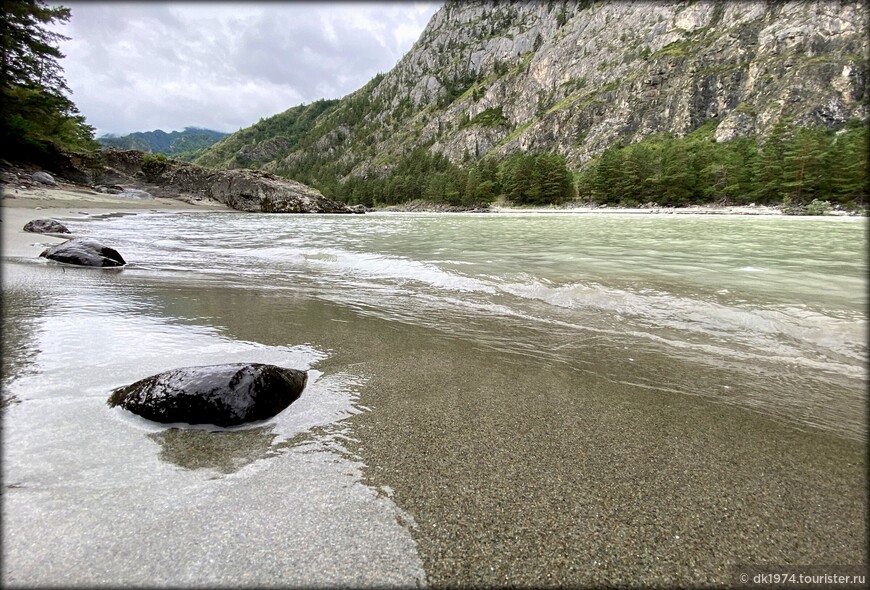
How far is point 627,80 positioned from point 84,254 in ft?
497

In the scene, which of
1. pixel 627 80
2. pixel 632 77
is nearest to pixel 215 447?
pixel 627 80

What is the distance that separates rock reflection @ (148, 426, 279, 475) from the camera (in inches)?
89.6

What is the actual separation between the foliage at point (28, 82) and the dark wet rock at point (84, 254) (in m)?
26.2

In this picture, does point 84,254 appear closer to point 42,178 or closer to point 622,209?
point 42,178

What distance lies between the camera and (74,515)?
1754 mm

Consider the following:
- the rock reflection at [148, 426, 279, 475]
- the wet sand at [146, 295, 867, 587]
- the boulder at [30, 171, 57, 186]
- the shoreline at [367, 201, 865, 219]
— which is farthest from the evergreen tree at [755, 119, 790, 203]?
the boulder at [30, 171, 57, 186]

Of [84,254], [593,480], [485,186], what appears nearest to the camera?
[593,480]

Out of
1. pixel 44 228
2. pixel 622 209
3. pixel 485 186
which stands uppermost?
pixel 485 186

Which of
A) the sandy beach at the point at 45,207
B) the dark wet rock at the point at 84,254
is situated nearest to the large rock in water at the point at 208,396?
the dark wet rock at the point at 84,254

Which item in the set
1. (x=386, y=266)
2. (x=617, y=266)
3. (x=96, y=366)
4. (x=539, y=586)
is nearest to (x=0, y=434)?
(x=96, y=366)

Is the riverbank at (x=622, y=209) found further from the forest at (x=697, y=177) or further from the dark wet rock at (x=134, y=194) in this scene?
the dark wet rock at (x=134, y=194)

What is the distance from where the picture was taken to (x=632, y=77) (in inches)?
4855

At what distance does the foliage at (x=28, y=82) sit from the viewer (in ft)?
78.0

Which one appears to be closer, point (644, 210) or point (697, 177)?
point (644, 210)
